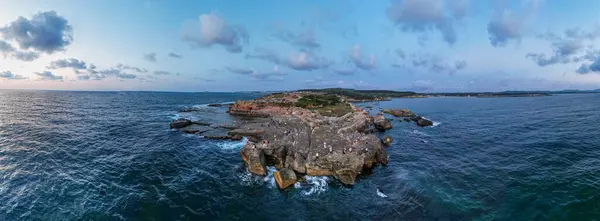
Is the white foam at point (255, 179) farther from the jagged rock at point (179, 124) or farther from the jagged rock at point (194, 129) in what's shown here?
the jagged rock at point (179, 124)

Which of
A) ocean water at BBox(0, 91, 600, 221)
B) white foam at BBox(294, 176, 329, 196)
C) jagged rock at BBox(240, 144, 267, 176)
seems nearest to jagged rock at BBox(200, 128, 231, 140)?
ocean water at BBox(0, 91, 600, 221)

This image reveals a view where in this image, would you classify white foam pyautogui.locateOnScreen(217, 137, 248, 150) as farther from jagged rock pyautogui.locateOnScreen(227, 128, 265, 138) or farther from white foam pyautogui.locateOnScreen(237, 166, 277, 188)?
white foam pyautogui.locateOnScreen(237, 166, 277, 188)

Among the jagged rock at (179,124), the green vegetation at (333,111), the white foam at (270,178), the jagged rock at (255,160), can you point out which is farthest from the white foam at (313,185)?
the green vegetation at (333,111)

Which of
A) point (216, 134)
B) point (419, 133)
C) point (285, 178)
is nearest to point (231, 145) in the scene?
point (216, 134)

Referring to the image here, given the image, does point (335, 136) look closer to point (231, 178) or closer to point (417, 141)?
point (231, 178)

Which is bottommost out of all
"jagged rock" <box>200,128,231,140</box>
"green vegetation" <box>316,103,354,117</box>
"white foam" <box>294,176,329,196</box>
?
"white foam" <box>294,176,329,196</box>

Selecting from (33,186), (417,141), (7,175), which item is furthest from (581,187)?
(7,175)
